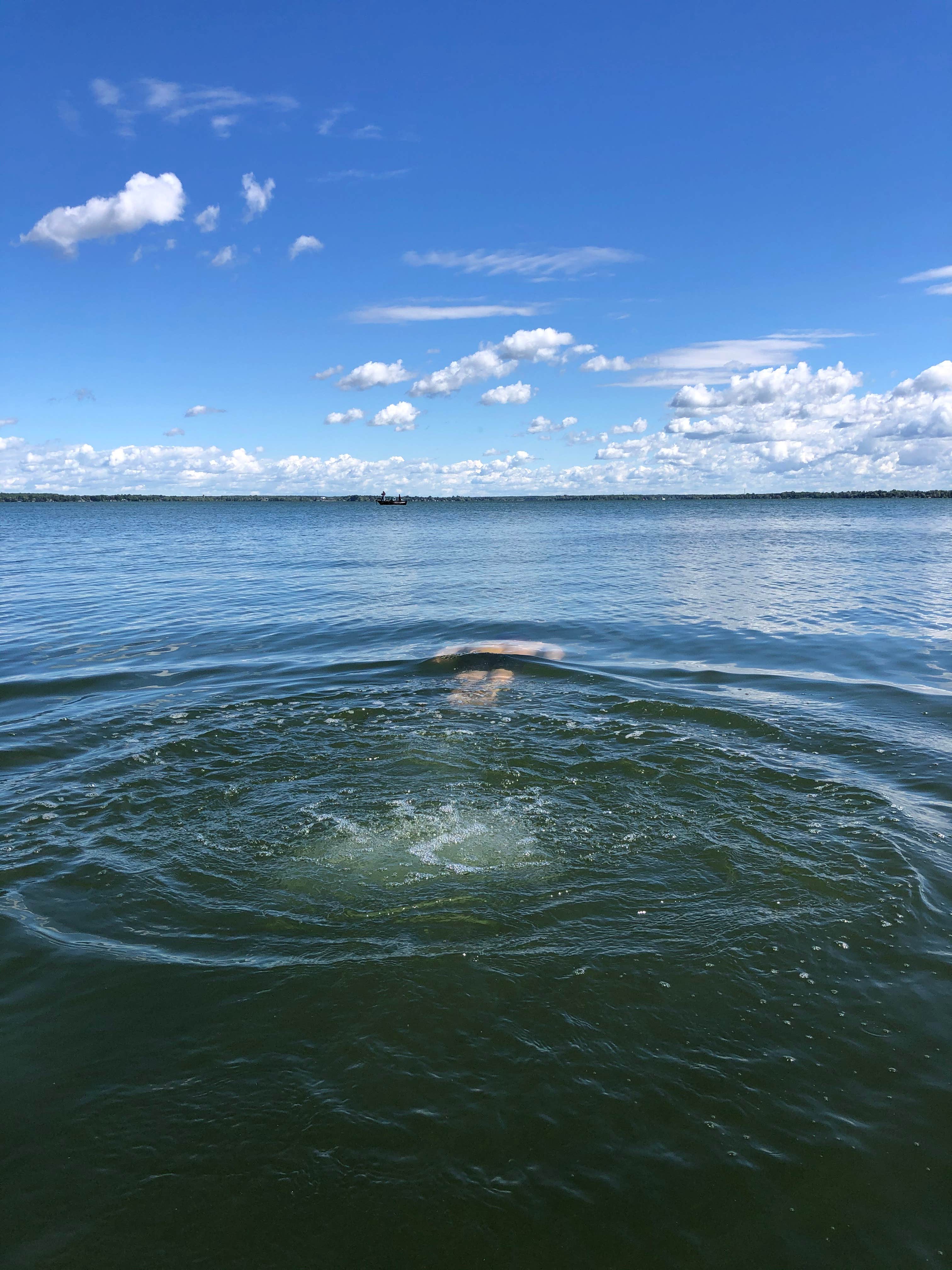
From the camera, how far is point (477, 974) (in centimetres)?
631

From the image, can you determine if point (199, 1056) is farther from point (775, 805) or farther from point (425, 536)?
point (425, 536)

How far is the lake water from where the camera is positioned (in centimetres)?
436

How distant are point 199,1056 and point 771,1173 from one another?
4.25m

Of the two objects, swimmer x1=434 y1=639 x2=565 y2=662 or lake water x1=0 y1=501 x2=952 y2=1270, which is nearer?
lake water x1=0 y1=501 x2=952 y2=1270

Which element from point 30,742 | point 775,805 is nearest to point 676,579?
point 775,805

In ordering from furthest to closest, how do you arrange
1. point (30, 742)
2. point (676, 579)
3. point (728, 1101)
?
1. point (676, 579)
2. point (30, 742)
3. point (728, 1101)

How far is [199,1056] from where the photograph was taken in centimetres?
548

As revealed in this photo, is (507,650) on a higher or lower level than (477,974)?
higher

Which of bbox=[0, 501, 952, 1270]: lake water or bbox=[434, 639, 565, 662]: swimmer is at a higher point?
bbox=[434, 639, 565, 662]: swimmer

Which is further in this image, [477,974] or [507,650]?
[507,650]

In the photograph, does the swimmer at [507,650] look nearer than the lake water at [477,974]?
No

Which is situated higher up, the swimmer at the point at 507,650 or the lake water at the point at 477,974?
the swimmer at the point at 507,650

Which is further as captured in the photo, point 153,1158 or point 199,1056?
point 199,1056

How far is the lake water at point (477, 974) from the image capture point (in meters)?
4.36
